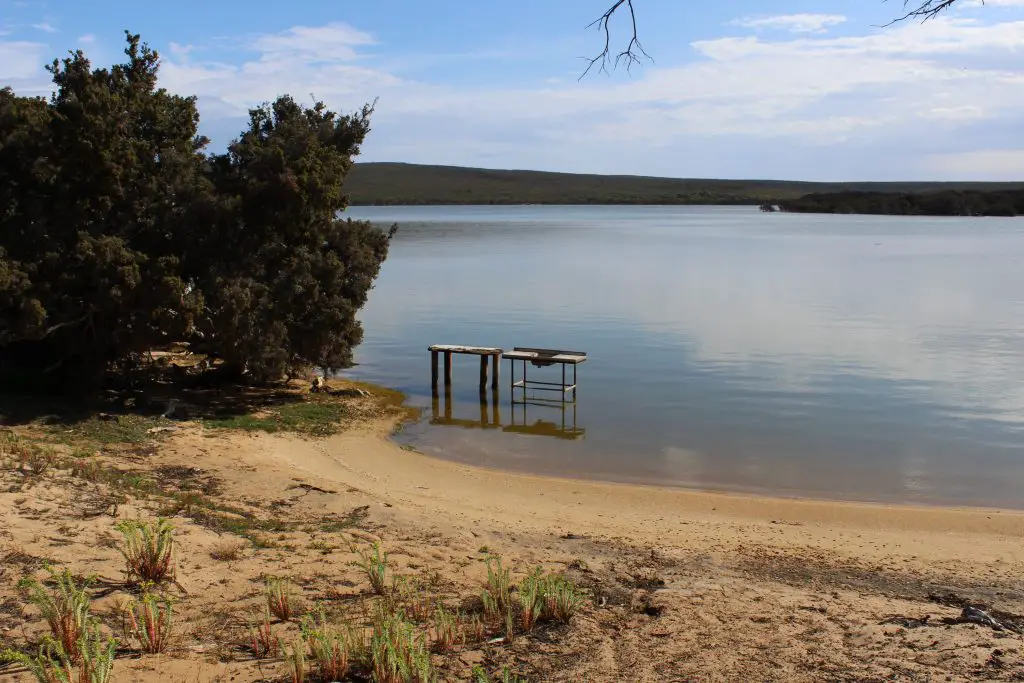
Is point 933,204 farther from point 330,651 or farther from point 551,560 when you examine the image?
point 330,651

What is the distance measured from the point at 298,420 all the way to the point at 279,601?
10.9m

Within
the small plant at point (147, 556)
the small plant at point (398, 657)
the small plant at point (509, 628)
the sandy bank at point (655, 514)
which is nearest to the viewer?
the small plant at point (398, 657)

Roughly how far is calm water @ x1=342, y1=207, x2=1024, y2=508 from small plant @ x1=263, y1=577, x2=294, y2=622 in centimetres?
878

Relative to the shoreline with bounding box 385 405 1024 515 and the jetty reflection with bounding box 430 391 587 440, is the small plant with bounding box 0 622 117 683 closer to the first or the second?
the shoreline with bounding box 385 405 1024 515

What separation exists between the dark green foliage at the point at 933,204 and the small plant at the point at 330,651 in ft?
431

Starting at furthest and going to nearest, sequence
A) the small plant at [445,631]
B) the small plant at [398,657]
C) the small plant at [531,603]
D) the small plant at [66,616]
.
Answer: the small plant at [531,603], the small plant at [445,631], the small plant at [66,616], the small plant at [398,657]

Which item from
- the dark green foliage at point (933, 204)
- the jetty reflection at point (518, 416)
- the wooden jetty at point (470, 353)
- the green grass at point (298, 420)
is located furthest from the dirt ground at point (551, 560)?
the dark green foliage at point (933, 204)

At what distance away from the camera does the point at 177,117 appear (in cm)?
1772

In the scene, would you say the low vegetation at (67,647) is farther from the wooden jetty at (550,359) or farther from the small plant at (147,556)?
the wooden jetty at (550,359)

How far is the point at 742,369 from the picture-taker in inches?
957

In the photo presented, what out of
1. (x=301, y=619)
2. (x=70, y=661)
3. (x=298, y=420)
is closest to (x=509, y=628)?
(x=301, y=619)

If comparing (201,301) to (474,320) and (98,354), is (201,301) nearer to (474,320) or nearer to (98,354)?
(98,354)

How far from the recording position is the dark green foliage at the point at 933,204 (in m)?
122

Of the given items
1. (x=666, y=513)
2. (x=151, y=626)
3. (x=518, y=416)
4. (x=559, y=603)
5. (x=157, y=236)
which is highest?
(x=157, y=236)
